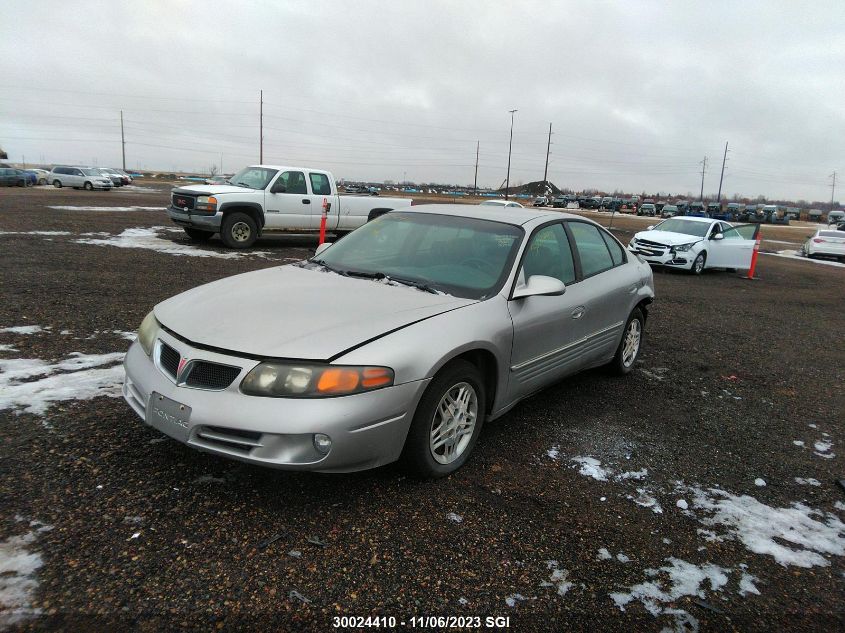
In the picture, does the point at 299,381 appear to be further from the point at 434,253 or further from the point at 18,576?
the point at 434,253

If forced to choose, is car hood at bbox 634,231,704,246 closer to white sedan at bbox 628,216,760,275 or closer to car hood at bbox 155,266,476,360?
white sedan at bbox 628,216,760,275

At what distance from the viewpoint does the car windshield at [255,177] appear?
42.6 feet

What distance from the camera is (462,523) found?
2.93 metres

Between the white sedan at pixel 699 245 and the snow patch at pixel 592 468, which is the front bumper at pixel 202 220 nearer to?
the white sedan at pixel 699 245

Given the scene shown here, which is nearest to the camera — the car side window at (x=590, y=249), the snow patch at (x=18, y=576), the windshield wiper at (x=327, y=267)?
the snow patch at (x=18, y=576)

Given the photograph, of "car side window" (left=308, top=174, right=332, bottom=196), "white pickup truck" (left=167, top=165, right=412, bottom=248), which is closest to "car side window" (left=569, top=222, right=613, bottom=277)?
"white pickup truck" (left=167, top=165, right=412, bottom=248)

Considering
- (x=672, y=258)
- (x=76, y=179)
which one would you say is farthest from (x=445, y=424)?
(x=76, y=179)

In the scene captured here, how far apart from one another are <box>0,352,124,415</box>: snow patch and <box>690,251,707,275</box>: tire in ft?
44.2

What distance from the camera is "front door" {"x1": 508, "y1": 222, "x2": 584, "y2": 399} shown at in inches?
146

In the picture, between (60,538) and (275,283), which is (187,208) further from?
(60,538)

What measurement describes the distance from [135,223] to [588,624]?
17315 mm

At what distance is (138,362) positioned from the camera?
126 inches

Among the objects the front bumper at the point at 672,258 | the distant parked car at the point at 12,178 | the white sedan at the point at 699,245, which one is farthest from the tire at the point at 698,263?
the distant parked car at the point at 12,178

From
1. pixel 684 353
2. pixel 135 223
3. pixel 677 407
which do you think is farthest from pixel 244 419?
pixel 135 223
